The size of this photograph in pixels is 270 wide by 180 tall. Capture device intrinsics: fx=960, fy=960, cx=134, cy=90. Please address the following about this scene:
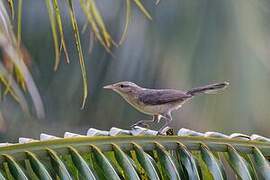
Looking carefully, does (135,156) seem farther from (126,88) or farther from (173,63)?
(173,63)

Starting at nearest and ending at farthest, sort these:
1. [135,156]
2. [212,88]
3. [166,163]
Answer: [166,163] → [135,156] → [212,88]

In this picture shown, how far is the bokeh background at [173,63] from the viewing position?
534 inches

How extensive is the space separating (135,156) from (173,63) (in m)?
10.7

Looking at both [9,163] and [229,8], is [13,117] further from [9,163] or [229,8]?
[9,163]

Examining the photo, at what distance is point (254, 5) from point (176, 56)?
1.48 metres

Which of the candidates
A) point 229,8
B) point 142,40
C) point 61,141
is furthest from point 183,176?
point 142,40

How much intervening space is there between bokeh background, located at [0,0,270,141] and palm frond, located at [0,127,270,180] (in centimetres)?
947

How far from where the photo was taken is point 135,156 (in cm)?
355

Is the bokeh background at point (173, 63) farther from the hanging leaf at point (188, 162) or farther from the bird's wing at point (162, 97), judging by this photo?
the hanging leaf at point (188, 162)

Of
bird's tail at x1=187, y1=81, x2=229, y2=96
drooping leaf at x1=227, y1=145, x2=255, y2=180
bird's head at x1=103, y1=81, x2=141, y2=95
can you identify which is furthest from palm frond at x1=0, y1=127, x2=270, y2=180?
bird's head at x1=103, y1=81, x2=141, y2=95

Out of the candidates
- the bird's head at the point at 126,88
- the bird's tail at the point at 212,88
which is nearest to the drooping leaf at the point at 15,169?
the bird's tail at the point at 212,88

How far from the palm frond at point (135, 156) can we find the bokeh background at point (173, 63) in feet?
31.1

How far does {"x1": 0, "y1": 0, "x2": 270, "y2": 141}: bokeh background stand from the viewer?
13.6 meters

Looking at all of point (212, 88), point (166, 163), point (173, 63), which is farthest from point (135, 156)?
point (173, 63)
